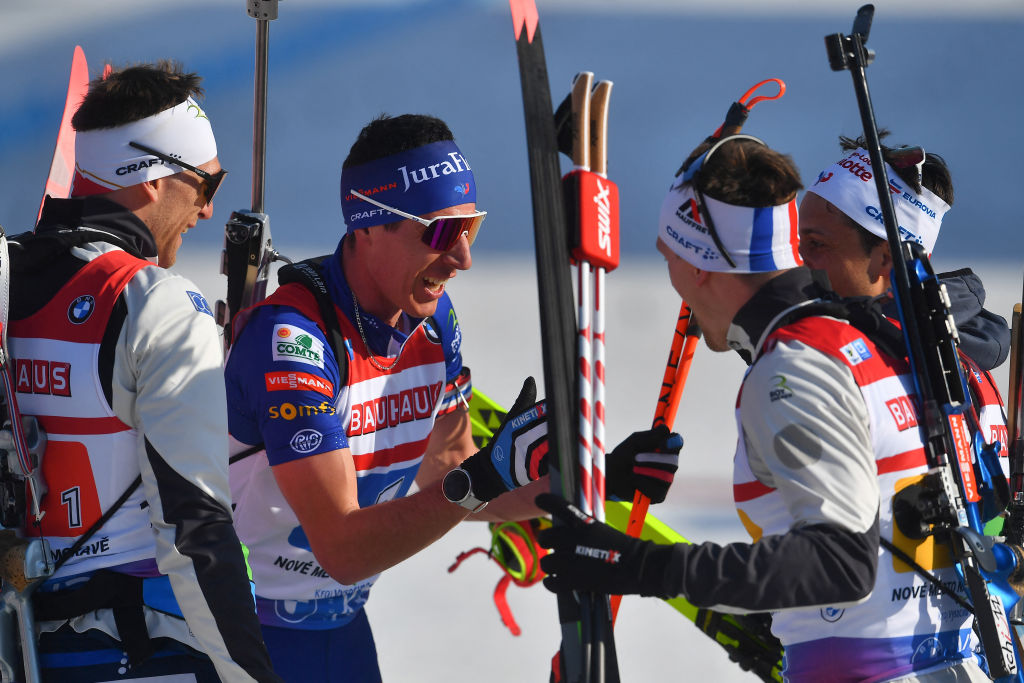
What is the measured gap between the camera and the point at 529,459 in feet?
8.44

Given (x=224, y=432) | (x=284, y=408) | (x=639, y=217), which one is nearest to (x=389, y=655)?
(x=284, y=408)

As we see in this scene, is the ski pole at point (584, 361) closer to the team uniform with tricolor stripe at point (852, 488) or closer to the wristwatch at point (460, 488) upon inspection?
the team uniform with tricolor stripe at point (852, 488)

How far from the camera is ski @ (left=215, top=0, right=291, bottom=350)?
3.56 metres

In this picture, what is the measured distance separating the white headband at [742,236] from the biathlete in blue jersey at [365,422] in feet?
1.41

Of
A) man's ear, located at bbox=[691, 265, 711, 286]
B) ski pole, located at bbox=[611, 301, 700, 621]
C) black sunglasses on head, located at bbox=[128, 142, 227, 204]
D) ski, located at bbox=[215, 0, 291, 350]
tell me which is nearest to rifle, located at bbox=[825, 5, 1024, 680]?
man's ear, located at bbox=[691, 265, 711, 286]

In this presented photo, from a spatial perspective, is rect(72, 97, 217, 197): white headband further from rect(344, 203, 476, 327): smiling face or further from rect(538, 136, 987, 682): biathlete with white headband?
rect(538, 136, 987, 682): biathlete with white headband

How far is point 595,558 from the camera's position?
1979 millimetres

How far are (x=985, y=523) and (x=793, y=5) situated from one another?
13.0 m

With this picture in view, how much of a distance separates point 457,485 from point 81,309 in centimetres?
95

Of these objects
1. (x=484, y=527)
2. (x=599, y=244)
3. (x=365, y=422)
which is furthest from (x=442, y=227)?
(x=484, y=527)

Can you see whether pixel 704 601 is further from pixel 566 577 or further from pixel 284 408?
pixel 284 408

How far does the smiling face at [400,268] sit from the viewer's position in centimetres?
301

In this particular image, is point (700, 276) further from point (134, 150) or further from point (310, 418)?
point (134, 150)

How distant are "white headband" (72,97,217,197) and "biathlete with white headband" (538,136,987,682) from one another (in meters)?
1.15
